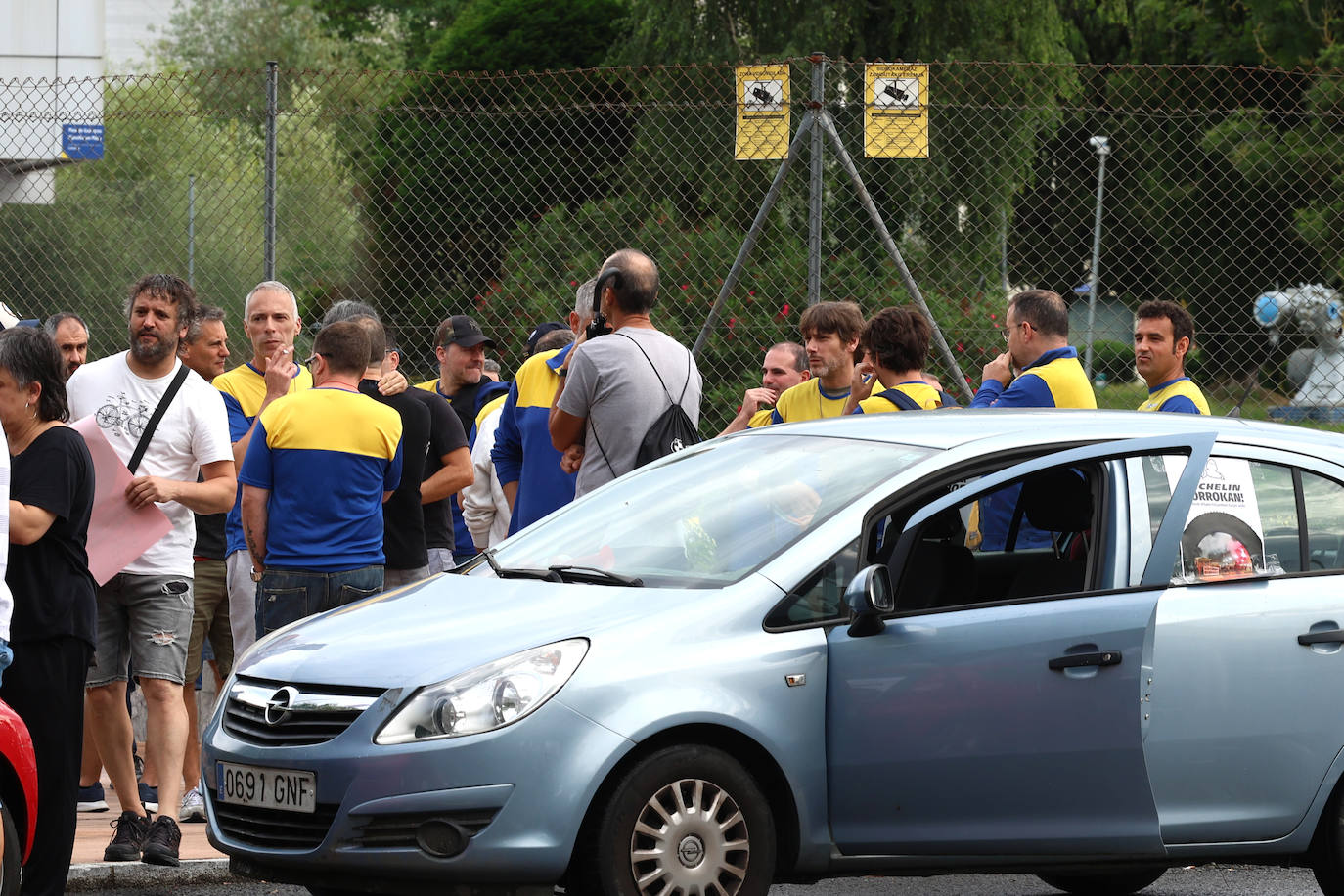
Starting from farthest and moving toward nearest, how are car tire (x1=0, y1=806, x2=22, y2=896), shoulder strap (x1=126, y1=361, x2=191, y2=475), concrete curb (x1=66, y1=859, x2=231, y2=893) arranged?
shoulder strap (x1=126, y1=361, x2=191, y2=475) → concrete curb (x1=66, y1=859, x2=231, y2=893) → car tire (x1=0, y1=806, x2=22, y2=896)

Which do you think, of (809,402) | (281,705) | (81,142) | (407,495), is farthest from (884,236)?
(81,142)

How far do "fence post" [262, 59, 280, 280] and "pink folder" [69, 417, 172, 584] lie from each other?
319 cm

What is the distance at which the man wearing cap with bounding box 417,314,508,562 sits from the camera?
905 cm

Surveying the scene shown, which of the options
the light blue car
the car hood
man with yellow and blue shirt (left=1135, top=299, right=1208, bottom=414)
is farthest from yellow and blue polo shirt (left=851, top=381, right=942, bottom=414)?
the car hood

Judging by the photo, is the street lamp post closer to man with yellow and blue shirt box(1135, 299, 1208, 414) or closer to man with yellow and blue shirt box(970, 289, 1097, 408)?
man with yellow and blue shirt box(1135, 299, 1208, 414)

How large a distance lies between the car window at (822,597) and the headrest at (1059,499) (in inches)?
28.0

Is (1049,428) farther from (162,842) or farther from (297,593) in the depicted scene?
(162,842)

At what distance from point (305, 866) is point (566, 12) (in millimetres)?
25505

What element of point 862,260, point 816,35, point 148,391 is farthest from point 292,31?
point 148,391

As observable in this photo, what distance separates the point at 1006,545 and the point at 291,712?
7.74 feet

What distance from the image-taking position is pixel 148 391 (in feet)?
21.1

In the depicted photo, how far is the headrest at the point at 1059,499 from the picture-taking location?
16.9 ft

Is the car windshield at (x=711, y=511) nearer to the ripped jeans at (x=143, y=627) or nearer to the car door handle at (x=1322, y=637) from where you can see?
the car door handle at (x=1322, y=637)

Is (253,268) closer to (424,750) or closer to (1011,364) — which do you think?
(1011,364)
